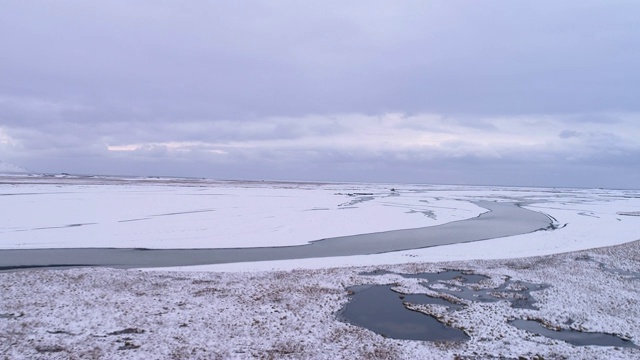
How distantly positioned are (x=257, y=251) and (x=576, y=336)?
579 inches

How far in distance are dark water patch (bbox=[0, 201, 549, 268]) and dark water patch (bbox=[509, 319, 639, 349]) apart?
1095 cm

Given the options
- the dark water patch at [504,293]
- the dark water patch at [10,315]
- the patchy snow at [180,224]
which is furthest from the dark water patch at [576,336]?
the patchy snow at [180,224]

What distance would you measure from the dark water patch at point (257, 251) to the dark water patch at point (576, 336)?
10.9m

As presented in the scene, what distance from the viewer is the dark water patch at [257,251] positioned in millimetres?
18844

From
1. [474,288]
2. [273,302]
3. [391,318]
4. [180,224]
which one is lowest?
[391,318]

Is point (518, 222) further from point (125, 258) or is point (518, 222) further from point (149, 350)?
point (149, 350)

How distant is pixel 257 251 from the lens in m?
22.2

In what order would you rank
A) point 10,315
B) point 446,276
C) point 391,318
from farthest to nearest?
point 446,276 → point 391,318 → point 10,315

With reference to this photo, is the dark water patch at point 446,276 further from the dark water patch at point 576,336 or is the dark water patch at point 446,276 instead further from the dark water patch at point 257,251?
the dark water patch at point 576,336

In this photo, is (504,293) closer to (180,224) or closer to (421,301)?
(421,301)

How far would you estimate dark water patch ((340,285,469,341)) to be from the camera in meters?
11.0

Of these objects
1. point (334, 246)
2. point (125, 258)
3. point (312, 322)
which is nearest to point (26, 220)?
point (125, 258)

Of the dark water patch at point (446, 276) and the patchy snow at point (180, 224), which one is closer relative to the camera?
the dark water patch at point (446, 276)

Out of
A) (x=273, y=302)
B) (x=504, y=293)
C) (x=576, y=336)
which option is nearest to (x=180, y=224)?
(x=273, y=302)
